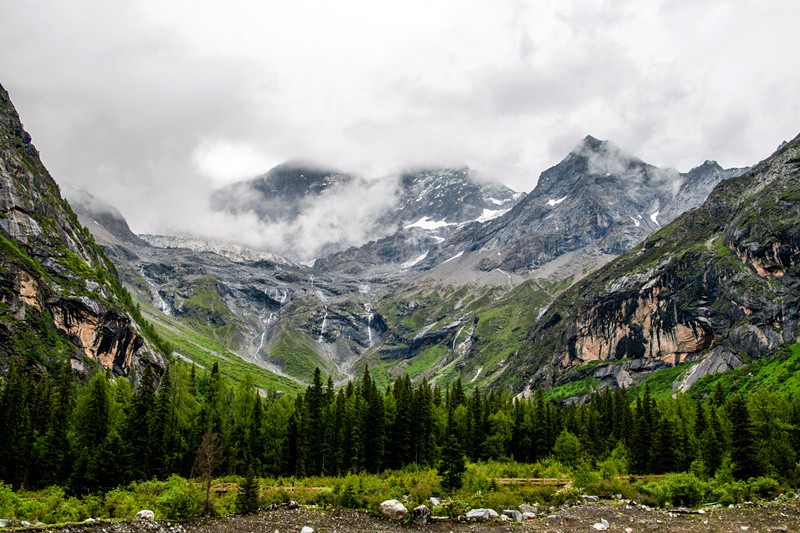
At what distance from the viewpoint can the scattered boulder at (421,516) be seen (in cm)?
4519

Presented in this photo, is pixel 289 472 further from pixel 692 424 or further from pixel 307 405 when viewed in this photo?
pixel 692 424

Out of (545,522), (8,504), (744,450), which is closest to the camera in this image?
(8,504)

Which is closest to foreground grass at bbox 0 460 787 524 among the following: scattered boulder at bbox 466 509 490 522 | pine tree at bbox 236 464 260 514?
pine tree at bbox 236 464 260 514

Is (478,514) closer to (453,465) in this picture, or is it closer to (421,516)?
(421,516)

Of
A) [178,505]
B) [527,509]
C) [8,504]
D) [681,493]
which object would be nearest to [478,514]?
[527,509]

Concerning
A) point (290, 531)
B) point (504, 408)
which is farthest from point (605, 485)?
point (504, 408)

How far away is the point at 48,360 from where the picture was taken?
168875 millimetres

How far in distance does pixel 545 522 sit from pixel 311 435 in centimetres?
5908

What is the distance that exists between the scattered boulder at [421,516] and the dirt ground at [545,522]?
0.76 metres

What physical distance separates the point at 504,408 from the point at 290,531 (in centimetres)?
10918

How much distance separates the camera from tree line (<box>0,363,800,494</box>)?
246 feet

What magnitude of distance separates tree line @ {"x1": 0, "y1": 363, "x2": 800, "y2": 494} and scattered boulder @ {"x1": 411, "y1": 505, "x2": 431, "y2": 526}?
14.5 meters

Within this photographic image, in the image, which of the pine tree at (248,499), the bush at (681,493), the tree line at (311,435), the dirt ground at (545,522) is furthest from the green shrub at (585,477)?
the pine tree at (248,499)

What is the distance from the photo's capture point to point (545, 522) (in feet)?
148
